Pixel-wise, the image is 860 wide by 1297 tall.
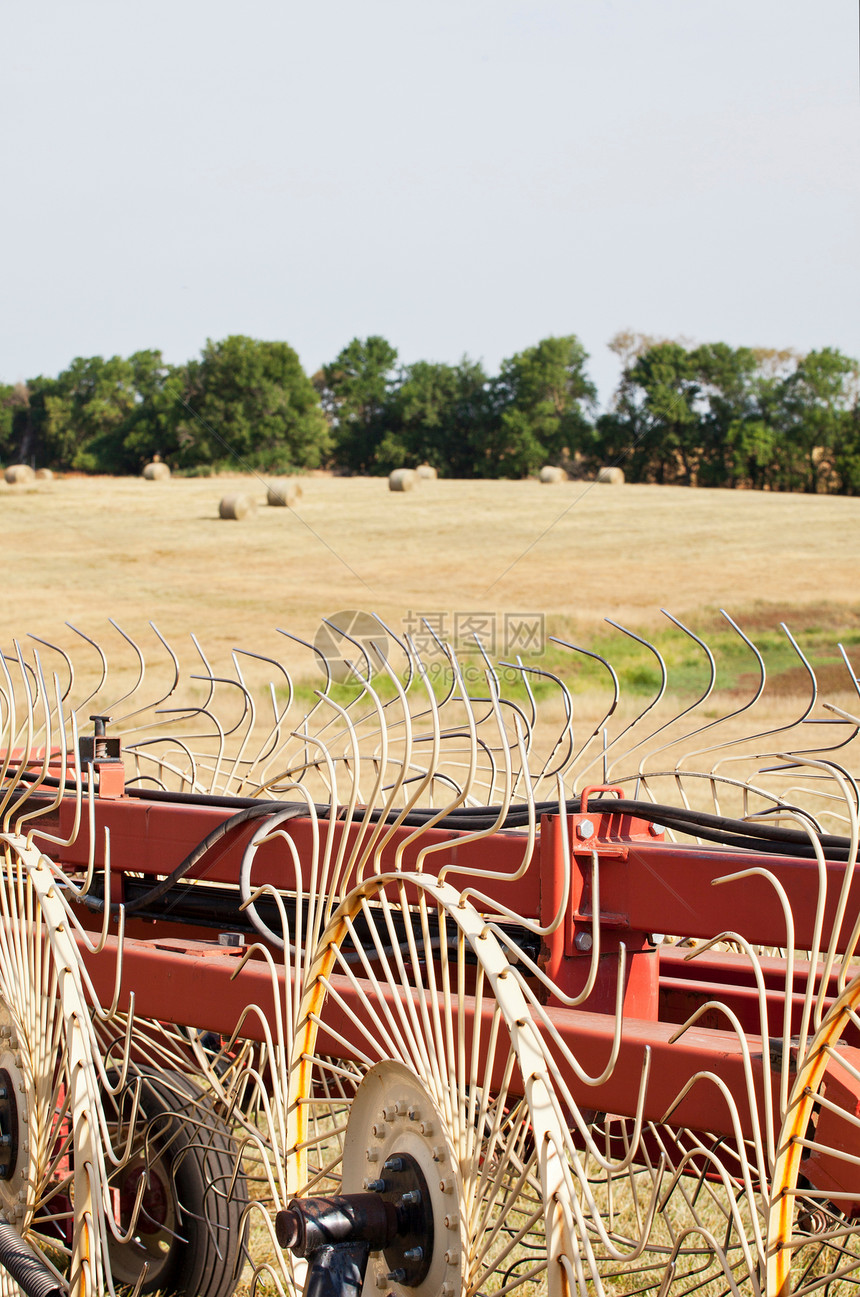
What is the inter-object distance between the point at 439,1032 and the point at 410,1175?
0.24 meters

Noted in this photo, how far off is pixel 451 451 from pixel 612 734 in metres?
34.7

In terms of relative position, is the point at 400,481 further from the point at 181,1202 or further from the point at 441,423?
the point at 181,1202

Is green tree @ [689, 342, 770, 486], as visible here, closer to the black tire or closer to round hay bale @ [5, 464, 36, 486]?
round hay bale @ [5, 464, 36, 486]

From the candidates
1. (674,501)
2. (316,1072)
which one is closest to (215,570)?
(674,501)

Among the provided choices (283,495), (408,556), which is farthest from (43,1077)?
(283,495)

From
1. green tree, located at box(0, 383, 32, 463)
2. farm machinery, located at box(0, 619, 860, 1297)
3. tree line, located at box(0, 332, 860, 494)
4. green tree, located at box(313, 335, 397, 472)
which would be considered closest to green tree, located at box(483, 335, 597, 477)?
tree line, located at box(0, 332, 860, 494)

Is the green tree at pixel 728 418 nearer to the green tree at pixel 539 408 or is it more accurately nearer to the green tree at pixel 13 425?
the green tree at pixel 539 408

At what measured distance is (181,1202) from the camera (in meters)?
2.79

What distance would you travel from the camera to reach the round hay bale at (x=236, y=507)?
1093 inches

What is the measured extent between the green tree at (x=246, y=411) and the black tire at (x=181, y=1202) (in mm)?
36185

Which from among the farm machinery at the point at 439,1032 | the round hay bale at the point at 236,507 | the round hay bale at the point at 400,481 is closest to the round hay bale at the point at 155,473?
the round hay bale at the point at 400,481

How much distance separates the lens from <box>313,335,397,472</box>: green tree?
45656 millimetres

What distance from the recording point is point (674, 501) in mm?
32781

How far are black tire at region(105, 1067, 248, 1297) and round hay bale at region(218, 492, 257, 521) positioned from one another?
2551 cm
